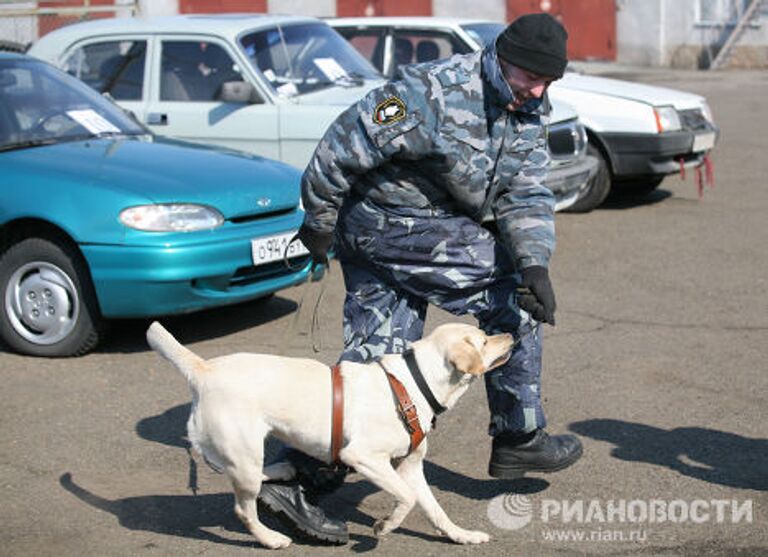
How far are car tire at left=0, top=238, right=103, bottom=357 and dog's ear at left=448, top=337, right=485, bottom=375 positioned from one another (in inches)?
128

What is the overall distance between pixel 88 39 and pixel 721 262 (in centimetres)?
494

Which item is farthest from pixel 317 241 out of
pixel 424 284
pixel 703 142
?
pixel 703 142

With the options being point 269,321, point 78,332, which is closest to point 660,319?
point 269,321

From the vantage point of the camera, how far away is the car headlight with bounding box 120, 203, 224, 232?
6.86m

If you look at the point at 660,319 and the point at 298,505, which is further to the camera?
the point at 660,319

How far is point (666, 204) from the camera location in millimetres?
11617

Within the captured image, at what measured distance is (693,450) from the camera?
5461 millimetres

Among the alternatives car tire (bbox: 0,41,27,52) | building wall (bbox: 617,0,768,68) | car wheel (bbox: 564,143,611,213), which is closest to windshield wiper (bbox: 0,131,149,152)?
car wheel (bbox: 564,143,611,213)

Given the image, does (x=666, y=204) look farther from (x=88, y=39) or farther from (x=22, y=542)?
(x=22, y=542)

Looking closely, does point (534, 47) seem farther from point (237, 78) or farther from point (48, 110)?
point (237, 78)

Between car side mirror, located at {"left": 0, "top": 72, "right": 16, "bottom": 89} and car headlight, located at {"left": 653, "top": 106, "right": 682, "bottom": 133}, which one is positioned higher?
car side mirror, located at {"left": 0, "top": 72, "right": 16, "bottom": 89}

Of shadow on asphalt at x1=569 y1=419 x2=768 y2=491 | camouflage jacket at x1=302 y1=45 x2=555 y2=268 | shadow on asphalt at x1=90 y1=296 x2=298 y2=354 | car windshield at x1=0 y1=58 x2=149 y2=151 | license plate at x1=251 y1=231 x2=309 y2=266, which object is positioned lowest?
shadow on asphalt at x1=90 y1=296 x2=298 y2=354

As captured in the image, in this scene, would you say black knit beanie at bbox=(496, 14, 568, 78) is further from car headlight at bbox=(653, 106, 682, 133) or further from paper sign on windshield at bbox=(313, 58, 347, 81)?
car headlight at bbox=(653, 106, 682, 133)

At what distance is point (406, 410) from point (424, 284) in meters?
0.60
